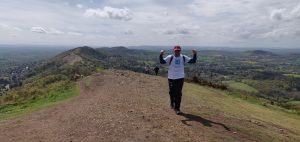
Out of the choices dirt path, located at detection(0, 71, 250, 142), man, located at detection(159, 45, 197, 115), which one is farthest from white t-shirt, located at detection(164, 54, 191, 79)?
dirt path, located at detection(0, 71, 250, 142)

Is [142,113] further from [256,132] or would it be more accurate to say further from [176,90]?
[256,132]

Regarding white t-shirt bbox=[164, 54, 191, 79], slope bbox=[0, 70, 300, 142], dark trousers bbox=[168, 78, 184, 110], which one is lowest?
slope bbox=[0, 70, 300, 142]

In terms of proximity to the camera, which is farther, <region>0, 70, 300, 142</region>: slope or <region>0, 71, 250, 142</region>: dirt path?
<region>0, 70, 300, 142</region>: slope

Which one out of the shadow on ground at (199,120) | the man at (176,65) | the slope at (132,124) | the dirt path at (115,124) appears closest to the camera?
the dirt path at (115,124)

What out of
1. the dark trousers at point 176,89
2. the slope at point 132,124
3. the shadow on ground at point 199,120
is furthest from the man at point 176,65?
the slope at point 132,124

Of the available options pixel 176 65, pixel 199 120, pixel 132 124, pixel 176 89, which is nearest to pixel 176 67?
pixel 176 65

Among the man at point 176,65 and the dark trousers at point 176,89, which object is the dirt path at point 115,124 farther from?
the man at point 176,65

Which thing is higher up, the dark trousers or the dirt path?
the dark trousers

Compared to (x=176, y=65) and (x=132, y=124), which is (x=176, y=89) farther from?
(x=132, y=124)

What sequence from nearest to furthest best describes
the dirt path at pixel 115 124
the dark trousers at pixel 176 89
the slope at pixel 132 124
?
the dirt path at pixel 115 124
the slope at pixel 132 124
the dark trousers at pixel 176 89

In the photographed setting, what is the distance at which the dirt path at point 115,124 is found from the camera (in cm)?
1122

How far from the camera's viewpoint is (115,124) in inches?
486

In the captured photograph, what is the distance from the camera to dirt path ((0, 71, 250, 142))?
36.8ft

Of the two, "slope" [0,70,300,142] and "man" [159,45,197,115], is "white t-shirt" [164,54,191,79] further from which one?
"slope" [0,70,300,142]
